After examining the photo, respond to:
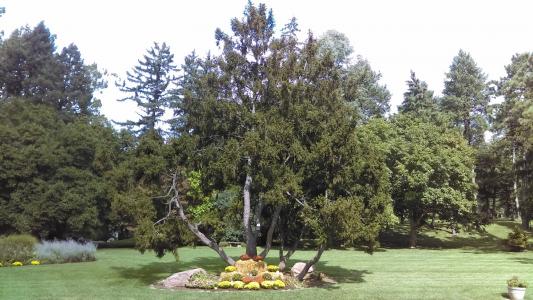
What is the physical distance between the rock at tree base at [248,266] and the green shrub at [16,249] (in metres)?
14.5

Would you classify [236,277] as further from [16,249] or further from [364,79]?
[364,79]

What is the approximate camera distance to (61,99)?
2510 inches

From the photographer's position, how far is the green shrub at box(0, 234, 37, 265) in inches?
998

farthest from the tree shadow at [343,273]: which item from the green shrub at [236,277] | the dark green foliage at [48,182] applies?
the dark green foliage at [48,182]

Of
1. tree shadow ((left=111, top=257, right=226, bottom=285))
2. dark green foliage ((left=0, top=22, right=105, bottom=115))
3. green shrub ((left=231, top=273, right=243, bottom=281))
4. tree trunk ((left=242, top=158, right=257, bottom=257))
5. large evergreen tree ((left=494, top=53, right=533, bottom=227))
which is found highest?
dark green foliage ((left=0, top=22, right=105, bottom=115))

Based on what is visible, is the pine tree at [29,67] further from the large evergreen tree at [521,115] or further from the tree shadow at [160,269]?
the large evergreen tree at [521,115]

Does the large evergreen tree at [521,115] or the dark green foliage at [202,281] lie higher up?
the large evergreen tree at [521,115]

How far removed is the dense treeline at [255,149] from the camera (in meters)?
17.4

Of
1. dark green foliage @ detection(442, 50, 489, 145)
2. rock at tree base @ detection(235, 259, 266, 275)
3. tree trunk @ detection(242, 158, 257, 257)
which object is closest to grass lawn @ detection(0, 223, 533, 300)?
rock at tree base @ detection(235, 259, 266, 275)

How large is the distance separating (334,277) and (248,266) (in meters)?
5.18

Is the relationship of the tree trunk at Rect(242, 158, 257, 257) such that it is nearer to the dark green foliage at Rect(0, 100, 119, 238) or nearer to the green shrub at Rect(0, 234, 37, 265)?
the green shrub at Rect(0, 234, 37, 265)

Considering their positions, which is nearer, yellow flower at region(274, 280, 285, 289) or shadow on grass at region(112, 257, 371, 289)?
yellow flower at region(274, 280, 285, 289)

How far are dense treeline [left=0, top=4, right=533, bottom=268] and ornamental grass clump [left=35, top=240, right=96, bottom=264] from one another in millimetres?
3978

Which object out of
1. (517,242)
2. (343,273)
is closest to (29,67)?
(343,273)
